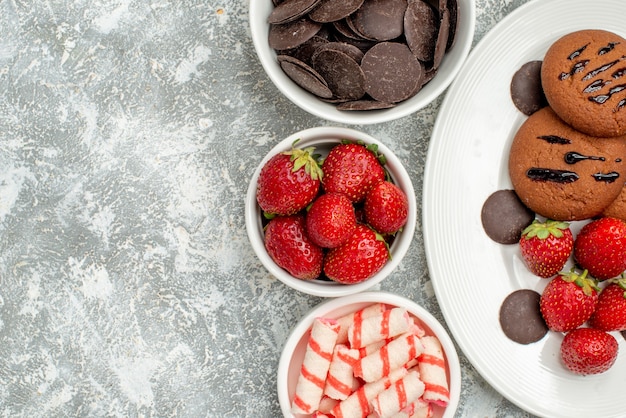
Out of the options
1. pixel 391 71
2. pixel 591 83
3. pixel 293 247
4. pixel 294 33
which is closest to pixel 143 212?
pixel 293 247

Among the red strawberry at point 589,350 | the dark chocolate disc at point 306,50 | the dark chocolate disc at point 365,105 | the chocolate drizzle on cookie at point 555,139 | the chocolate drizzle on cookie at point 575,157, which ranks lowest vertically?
the red strawberry at point 589,350

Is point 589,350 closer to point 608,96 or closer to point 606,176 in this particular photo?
point 606,176

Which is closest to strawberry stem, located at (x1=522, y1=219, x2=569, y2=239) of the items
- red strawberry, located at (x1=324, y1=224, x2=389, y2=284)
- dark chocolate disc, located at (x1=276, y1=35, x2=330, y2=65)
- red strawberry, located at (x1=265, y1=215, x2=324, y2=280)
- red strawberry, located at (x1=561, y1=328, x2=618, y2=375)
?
red strawberry, located at (x1=561, y1=328, x2=618, y2=375)

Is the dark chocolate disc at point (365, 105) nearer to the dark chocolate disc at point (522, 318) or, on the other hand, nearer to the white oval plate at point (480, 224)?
the white oval plate at point (480, 224)

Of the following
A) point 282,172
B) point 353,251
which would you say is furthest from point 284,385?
point 282,172

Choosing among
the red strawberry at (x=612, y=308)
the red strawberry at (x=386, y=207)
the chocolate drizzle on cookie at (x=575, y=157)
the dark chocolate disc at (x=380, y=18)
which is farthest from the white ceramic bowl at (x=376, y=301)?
the dark chocolate disc at (x=380, y=18)

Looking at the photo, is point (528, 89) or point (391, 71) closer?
point (391, 71)

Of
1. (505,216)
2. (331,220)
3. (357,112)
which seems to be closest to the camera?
(331,220)
